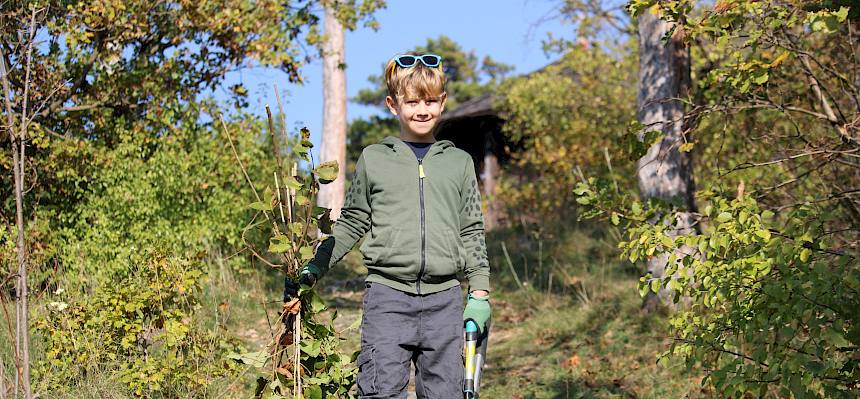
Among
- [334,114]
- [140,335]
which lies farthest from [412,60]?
[334,114]

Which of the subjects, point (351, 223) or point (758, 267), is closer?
point (351, 223)

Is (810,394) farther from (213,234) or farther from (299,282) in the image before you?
(213,234)

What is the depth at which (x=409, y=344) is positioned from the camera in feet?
10.7

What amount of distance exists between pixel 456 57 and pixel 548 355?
32822 mm

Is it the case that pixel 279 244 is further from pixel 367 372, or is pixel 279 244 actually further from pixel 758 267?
pixel 758 267

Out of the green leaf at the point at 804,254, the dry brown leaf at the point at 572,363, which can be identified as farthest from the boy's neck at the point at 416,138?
the dry brown leaf at the point at 572,363

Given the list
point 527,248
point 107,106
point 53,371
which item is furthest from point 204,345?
point 527,248

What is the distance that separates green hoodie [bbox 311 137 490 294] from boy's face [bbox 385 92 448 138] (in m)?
0.07

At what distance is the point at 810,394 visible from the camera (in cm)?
350

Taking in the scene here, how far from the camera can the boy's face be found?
3.37 metres

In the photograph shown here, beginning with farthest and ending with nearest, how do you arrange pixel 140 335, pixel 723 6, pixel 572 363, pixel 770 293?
1. pixel 572 363
2. pixel 140 335
3. pixel 723 6
4. pixel 770 293

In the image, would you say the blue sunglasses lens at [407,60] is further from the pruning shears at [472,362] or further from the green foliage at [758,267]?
the green foliage at [758,267]

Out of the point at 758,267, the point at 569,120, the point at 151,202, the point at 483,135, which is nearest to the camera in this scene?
the point at 758,267

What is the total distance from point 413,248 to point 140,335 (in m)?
2.46
